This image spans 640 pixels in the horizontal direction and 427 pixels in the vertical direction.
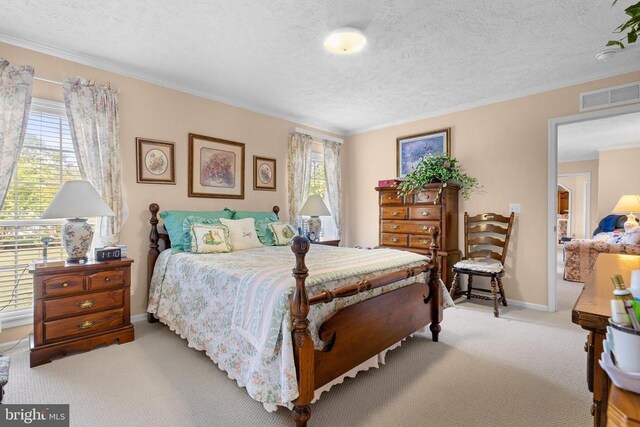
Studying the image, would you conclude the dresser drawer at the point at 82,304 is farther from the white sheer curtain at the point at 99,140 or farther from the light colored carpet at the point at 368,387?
the white sheer curtain at the point at 99,140

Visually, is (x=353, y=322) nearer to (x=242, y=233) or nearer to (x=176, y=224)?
(x=242, y=233)

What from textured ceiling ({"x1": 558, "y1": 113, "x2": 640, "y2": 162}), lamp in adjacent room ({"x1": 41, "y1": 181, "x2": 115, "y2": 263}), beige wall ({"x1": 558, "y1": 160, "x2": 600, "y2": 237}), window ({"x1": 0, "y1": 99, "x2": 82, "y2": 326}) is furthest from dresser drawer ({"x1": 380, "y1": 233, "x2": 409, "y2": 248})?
beige wall ({"x1": 558, "y1": 160, "x2": 600, "y2": 237})

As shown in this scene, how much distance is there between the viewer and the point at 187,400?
1937 mm

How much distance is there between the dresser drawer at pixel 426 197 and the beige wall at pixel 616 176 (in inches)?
239

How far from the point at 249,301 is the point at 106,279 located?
1.56 m

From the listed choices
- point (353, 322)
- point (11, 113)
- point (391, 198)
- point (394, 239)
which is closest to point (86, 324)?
point (11, 113)

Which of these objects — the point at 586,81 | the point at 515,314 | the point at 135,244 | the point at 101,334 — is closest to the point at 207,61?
the point at 135,244

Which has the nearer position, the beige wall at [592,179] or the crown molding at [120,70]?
the crown molding at [120,70]

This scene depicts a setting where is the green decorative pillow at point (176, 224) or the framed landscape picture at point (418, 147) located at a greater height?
the framed landscape picture at point (418, 147)

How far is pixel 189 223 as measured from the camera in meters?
3.15

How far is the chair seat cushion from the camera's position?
3.51 metres

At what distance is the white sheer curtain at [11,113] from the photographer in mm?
2480

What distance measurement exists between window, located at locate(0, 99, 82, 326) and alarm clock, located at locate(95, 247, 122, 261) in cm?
54

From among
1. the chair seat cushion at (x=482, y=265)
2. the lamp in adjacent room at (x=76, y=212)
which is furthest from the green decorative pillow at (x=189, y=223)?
the chair seat cushion at (x=482, y=265)
